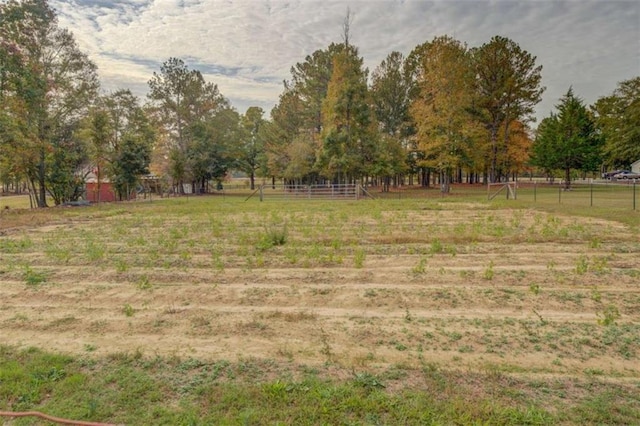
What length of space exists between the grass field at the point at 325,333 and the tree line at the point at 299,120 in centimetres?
1535

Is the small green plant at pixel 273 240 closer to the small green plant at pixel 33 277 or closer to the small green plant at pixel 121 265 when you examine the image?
the small green plant at pixel 121 265

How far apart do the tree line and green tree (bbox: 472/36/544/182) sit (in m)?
0.10

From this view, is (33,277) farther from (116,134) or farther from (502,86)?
(502,86)

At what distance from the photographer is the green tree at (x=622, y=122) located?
3996 centimetres

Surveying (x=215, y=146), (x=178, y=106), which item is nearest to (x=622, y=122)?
(x=215, y=146)

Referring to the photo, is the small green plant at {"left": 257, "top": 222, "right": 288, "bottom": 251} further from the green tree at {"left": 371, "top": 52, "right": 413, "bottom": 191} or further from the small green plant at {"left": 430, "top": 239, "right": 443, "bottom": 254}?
the green tree at {"left": 371, "top": 52, "right": 413, "bottom": 191}

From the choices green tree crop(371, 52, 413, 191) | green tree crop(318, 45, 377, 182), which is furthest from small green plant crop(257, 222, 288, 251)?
green tree crop(371, 52, 413, 191)

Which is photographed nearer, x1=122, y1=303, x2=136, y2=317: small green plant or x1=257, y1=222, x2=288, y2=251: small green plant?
x1=122, y1=303, x2=136, y2=317: small green plant

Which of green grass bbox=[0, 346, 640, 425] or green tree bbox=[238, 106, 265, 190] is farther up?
green tree bbox=[238, 106, 265, 190]

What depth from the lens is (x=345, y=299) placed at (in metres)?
4.82

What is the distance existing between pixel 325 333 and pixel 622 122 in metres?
54.6

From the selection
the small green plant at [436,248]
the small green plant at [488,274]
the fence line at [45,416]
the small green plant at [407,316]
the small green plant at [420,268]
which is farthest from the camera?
the small green plant at [436,248]

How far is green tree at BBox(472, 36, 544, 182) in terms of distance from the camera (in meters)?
31.4

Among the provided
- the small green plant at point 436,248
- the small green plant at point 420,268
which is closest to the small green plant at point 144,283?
the small green plant at point 420,268
